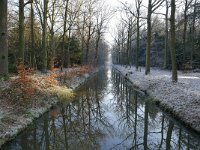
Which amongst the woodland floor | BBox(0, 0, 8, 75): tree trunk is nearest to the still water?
the woodland floor

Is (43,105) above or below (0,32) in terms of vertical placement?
below

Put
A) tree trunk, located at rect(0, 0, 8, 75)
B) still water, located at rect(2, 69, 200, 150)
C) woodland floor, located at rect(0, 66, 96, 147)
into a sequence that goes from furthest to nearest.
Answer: tree trunk, located at rect(0, 0, 8, 75), woodland floor, located at rect(0, 66, 96, 147), still water, located at rect(2, 69, 200, 150)

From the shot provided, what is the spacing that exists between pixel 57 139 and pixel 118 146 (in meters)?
2.29

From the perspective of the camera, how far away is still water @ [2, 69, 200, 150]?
892cm

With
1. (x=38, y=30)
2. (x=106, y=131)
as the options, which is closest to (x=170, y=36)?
(x=106, y=131)

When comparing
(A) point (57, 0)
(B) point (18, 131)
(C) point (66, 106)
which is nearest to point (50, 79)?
(C) point (66, 106)

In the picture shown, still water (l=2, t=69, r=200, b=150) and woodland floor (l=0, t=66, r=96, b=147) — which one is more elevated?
woodland floor (l=0, t=66, r=96, b=147)

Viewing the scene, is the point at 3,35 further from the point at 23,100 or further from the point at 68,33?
the point at 68,33

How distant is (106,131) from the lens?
35.8 feet

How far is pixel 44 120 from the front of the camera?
1220 centimetres

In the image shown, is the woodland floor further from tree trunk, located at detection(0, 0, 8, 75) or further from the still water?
tree trunk, located at detection(0, 0, 8, 75)

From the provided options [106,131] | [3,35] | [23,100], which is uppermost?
A: [3,35]

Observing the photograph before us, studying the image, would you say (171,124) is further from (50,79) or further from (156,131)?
(50,79)

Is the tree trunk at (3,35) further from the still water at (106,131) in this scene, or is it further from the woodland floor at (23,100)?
the still water at (106,131)
